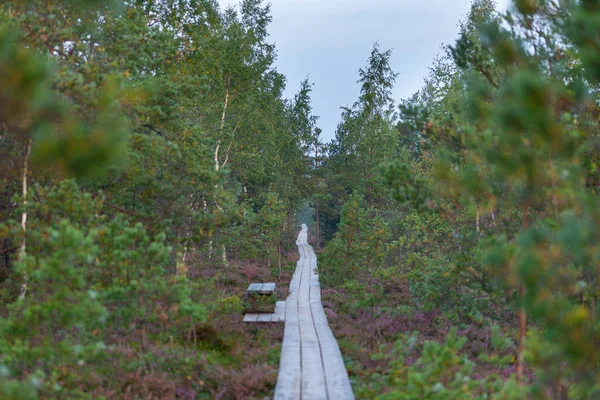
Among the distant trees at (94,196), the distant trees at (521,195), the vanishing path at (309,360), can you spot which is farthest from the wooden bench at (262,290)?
the distant trees at (521,195)

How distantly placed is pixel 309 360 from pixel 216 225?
9.69 ft

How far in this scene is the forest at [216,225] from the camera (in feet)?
12.3

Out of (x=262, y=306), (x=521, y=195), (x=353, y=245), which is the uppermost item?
(x=521, y=195)

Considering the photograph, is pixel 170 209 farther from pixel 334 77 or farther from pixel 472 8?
pixel 334 77

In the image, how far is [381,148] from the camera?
26.4 metres

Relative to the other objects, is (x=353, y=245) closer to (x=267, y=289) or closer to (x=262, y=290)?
(x=267, y=289)

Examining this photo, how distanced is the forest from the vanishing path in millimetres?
345

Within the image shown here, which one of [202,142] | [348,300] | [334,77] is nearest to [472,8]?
[334,77]

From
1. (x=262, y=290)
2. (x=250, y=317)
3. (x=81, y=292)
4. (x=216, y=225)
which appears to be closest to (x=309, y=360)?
(x=216, y=225)

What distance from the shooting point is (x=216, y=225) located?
31.0ft

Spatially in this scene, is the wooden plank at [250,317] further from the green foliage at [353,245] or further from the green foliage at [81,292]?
the green foliage at [353,245]

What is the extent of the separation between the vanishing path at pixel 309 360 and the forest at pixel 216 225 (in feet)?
1.13

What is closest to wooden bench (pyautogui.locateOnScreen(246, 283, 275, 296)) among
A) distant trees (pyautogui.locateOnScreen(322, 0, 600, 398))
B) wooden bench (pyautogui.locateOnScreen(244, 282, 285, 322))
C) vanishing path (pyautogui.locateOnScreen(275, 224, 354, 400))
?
wooden bench (pyautogui.locateOnScreen(244, 282, 285, 322))

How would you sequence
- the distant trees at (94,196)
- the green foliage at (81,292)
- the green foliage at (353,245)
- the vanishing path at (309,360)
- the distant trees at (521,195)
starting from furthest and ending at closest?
the green foliage at (353,245) → the vanishing path at (309,360) → the green foliage at (81,292) → the distant trees at (94,196) → the distant trees at (521,195)
